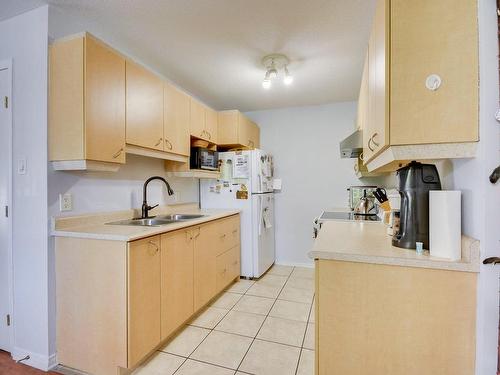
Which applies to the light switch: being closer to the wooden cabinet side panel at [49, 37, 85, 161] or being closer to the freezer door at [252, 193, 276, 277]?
the wooden cabinet side panel at [49, 37, 85, 161]

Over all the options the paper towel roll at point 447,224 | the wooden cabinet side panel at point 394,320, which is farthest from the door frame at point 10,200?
the paper towel roll at point 447,224

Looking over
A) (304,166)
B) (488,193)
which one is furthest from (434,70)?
(304,166)

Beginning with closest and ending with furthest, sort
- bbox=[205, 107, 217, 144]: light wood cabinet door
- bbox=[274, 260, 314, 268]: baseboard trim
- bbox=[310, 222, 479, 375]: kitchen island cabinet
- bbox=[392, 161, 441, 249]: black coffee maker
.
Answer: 1. bbox=[310, 222, 479, 375]: kitchen island cabinet
2. bbox=[392, 161, 441, 249]: black coffee maker
3. bbox=[205, 107, 217, 144]: light wood cabinet door
4. bbox=[274, 260, 314, 268]: baseboard trim

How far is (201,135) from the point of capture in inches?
111

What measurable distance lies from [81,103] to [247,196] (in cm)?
199

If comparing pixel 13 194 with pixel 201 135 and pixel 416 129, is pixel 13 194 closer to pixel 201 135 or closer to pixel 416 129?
pixel 201 135

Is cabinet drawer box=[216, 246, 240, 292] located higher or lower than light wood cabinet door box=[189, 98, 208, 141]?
lower

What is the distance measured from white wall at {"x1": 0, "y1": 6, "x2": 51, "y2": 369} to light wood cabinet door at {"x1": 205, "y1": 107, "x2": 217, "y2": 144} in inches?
61.8

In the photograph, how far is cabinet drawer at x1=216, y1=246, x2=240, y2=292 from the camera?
2621 millimetres

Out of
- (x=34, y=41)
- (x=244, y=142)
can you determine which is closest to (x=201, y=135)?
(x=244, y=142)

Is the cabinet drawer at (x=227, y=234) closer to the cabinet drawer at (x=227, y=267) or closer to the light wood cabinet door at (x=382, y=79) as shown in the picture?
the cabinet drawer at (x=227, y=267)

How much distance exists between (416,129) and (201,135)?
225 cm

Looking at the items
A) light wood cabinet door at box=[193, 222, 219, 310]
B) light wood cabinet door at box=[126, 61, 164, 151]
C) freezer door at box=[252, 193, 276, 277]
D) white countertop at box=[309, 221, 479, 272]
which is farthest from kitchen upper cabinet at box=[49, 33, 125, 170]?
freezer door at box=[252, 193, 276, 277]

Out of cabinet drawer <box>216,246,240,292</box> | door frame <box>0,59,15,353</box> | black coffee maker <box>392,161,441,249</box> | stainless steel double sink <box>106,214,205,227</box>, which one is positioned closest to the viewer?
black coffee maker <box>392,161,441,249</box>
